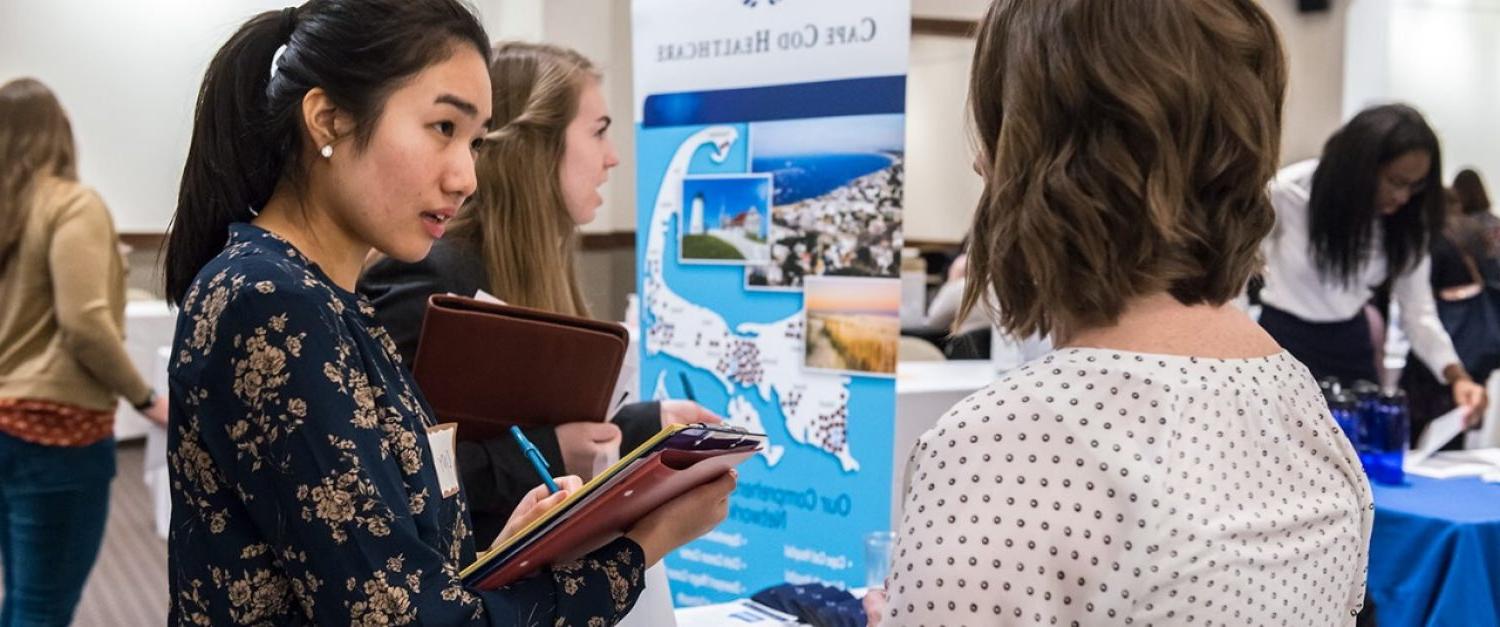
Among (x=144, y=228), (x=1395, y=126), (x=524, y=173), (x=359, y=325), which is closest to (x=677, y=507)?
(x=359, y=325)

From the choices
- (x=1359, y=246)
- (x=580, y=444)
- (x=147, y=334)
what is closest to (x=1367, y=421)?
(x=1359, y=246)

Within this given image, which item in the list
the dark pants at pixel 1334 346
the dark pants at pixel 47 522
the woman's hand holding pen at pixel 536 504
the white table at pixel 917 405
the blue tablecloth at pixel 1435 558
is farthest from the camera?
the white table at pixel 917 405

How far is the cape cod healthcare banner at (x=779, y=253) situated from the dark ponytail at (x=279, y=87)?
6.17 ft

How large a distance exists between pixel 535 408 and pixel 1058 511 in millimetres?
963

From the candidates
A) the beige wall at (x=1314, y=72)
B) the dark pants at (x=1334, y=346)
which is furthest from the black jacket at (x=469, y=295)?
the beige wall at (x=1314, y=72)

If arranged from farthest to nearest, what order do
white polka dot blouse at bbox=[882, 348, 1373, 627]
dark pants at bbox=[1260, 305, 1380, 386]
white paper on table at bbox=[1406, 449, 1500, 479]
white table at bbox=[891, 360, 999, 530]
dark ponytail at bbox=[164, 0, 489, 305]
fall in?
white table at bbox=[891, 360, 999, 530]
dark pants at bbox=[1260, 305, 1380, 386]
white paper on table at bbox=[1406, 449, 1500, 479]
dark ponytail at bbox=[164, 0, 489, 305]
white polka dot blouse at bbox=[882, 348, 1373, 627]

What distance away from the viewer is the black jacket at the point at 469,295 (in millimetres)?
1684

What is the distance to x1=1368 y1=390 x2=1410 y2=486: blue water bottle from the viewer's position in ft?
8.61

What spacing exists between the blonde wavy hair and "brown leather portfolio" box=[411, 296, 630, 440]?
0.28 meters

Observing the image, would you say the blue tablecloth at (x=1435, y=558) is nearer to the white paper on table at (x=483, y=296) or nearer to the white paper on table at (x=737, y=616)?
the white paper on table at (x=737, y=616)

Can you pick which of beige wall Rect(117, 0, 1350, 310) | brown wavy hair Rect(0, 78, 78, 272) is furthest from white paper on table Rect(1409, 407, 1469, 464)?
beige wall Rect(117, 0, 1350, 310)

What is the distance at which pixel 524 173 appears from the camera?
76.3 inches

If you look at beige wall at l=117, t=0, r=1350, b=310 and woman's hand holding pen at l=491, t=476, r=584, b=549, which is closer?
woman's hand holding pen at l=491, t=476, r=584, b=549

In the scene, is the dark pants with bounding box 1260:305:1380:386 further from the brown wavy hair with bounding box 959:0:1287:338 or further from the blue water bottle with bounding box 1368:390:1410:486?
the brown wavy hair with bounding box 959:0:1287:338
